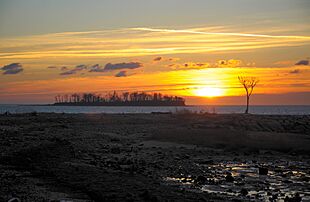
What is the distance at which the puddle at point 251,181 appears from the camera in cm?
1778

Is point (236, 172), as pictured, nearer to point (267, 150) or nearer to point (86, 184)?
point (86, 184)

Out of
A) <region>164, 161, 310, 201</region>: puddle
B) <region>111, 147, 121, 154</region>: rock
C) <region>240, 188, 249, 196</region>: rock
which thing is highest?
<region>111, 147, 121, 154</region>: rock

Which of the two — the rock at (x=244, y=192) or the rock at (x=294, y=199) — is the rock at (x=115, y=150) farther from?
the rock at (x=294, y=199)

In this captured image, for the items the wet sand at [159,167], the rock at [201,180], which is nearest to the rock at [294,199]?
the wet sand at [159,167]

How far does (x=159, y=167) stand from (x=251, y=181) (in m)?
5.07

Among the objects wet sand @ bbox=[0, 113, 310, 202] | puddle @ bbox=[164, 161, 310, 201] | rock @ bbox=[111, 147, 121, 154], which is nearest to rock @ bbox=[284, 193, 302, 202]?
wet sand @ bbox=[0, 113, 310, 202]

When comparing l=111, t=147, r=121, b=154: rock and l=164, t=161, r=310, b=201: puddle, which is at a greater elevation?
l=111, t=147, r=121, b=154: rock

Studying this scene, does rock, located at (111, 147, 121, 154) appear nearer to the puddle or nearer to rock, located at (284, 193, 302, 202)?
the puddle

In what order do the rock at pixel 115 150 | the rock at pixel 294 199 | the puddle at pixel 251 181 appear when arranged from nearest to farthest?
the rock at pixel 294 199 < the puddle at pixel 251 181 < the rock at pixel 115 150

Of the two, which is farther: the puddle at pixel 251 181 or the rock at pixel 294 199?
the puddle at pixel 251 181

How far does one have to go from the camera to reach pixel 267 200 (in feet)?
54.4

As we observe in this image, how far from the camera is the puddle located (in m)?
17.8

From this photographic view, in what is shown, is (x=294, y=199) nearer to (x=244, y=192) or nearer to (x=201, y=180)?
(x=244, y=192)

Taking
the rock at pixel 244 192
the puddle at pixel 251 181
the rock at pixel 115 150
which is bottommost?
the puddle at pixel 251 181
